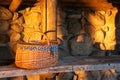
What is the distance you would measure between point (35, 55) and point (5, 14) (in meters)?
1.05

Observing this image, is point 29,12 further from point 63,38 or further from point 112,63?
point 112,63

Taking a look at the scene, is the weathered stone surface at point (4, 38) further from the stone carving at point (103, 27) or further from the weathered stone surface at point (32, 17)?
the stone carving at point (103, 27)

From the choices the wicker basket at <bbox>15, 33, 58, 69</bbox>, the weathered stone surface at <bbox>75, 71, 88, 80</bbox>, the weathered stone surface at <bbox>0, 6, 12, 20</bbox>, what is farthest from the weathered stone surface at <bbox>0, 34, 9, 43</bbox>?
the weathered stone surface at <bbox>75, 71, 88, 80</bbox>

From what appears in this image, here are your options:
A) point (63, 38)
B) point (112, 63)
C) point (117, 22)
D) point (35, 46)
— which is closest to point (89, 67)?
point (112, 63)

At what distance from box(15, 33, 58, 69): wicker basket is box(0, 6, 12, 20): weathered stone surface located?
35.4 inches

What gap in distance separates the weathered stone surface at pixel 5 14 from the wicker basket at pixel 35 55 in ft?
2.95

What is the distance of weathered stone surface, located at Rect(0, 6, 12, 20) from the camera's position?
3275mm

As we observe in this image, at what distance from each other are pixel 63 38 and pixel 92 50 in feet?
1.60

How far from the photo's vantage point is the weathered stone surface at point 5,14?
3.28m

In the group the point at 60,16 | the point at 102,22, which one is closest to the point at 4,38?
the point at 60,16

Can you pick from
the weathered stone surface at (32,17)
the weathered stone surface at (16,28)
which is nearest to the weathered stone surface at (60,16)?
the weathered stone surface at (32,17)

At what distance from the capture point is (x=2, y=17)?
3297 mm

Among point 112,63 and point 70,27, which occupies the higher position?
point 70,27

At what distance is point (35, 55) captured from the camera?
2.47m
